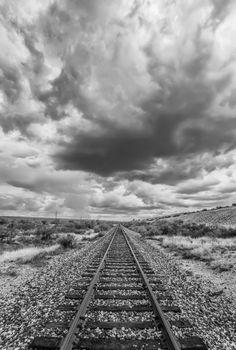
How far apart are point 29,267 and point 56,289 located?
5.42 m

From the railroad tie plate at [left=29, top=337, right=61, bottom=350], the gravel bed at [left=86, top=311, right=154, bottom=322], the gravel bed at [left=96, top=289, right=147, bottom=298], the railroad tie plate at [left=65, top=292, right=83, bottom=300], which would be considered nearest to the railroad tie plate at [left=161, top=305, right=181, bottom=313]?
the gravel bed at [left=86, top=311, right=154, bottom=322]

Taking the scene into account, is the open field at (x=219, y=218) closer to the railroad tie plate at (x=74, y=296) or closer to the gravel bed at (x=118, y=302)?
the gravel bed at (x=118, y=302)

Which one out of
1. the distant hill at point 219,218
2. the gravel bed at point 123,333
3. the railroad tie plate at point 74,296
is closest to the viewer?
the gravel bed at point 123,333

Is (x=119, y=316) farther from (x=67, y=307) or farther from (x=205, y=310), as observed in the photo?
(x=205, y=310)

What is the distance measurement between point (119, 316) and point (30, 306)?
2.57 m

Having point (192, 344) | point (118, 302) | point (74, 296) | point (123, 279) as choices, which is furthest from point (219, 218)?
point (192, 344)

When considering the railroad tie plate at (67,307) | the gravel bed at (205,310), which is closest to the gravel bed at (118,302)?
the railroad tie plate at (67,307)

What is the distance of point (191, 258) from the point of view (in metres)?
14.2

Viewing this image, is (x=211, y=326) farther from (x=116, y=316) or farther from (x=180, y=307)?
(x=116, y=316)

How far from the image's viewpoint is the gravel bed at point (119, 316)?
4.94 m

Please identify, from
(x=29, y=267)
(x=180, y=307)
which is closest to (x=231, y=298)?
(x=180, y=307)

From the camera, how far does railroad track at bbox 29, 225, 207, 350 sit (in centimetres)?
395

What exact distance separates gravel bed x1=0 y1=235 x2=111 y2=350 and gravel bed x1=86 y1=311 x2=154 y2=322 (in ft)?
3.42

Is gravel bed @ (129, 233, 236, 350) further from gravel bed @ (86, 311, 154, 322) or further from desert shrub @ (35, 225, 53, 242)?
desert shrub @ (35, 225, 53, 242)
